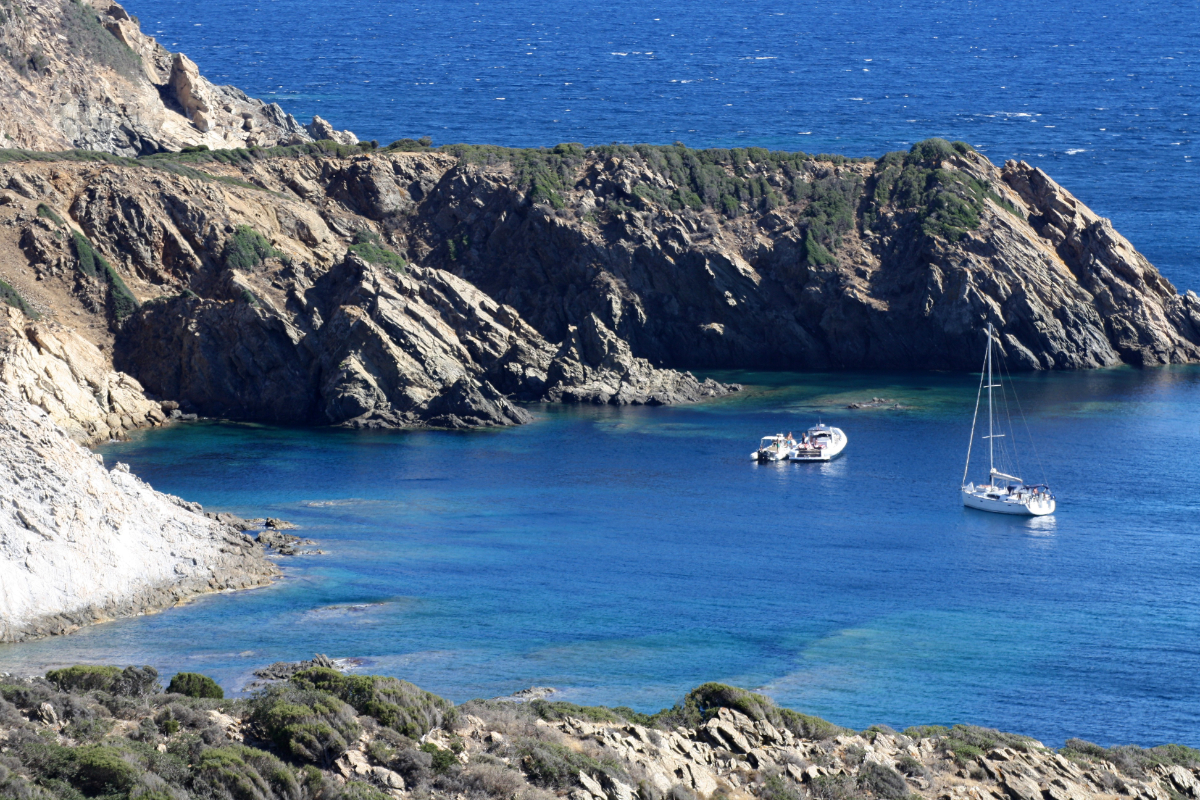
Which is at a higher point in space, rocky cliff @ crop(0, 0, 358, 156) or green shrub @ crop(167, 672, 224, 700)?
rocky cliff @ crop(0, 0, 358, 156)

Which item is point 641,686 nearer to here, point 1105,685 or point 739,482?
point 1105,685

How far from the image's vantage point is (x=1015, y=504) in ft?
292

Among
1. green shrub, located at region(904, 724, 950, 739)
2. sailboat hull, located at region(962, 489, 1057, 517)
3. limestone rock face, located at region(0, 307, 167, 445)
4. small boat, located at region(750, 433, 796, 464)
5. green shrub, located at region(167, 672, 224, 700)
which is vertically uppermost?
limestone rock face, located at region(0, 307, 167, 445)

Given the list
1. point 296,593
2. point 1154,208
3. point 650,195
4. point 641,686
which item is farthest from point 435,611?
point 1154,208

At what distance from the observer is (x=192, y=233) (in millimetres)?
120188

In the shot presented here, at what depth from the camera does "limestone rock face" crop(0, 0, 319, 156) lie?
14550 centimetres

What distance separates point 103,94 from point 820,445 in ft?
289

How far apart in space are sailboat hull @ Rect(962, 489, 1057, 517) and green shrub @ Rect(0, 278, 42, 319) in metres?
64.0

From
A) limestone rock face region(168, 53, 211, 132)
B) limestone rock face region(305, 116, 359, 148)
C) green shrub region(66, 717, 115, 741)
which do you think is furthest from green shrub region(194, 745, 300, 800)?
limestone rock face region(305, 116, 359, 148)

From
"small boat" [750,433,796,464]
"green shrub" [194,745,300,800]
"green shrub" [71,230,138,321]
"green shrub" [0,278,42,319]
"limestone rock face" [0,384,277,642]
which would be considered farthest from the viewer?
"green shrub" [71,230,138,321]

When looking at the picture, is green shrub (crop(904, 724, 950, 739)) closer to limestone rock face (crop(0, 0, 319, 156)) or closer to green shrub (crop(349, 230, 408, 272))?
green shrub (crop(349, 230, 408, 272))

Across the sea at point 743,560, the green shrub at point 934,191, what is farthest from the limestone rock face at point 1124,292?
the green shrub at point 934,191

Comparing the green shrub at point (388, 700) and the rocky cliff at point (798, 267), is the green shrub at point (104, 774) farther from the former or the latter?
the rocky cliff at point (798, 267)

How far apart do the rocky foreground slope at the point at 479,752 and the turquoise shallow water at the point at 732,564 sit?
9113 mm
